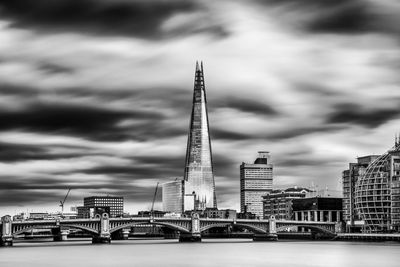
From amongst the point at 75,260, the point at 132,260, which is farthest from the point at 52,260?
the point at 132,260

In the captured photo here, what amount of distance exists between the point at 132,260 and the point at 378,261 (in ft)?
139

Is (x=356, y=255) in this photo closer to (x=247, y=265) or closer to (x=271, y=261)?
(x=271, y=261)

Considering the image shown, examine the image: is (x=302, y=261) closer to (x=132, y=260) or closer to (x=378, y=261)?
(x=378, y=261)

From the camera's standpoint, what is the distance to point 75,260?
13862 centimetres

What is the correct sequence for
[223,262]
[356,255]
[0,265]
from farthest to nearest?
[356,255] < [223,262] < [0,265]

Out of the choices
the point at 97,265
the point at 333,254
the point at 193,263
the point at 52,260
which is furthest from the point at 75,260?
the point at 333,254

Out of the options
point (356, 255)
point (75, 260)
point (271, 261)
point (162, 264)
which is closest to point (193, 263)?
point (162, 264)

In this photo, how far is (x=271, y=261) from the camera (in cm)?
13425

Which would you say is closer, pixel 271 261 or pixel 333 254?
pixel 271 261

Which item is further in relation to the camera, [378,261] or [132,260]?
[132,260]

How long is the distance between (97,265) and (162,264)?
10.3m

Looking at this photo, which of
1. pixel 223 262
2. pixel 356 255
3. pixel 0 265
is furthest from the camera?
pixel 356 255

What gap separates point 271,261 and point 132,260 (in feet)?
80.7

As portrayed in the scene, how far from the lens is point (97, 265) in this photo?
125188mm
